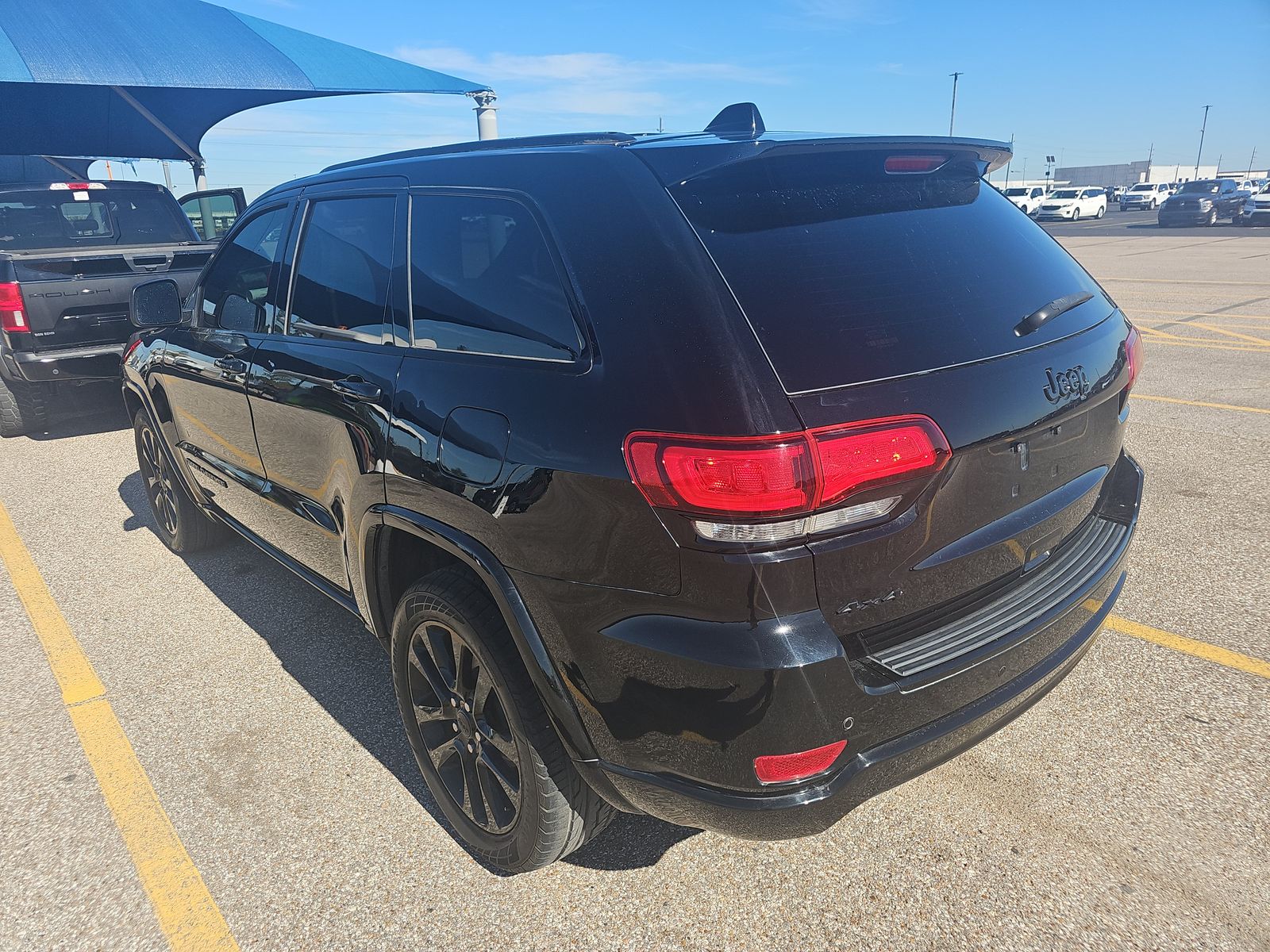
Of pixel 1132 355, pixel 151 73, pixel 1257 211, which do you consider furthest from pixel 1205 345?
pixel 1257 211

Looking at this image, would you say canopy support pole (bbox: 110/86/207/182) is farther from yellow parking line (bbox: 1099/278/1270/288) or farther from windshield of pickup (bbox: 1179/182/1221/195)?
windshield of pickup (bbox: 1179/182/1221/195)

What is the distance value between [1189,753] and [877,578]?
1624 mm

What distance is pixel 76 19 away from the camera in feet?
48.2

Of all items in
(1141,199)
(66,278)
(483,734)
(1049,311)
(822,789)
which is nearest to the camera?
(822,789)

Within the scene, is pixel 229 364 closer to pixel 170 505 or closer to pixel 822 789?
pixel 170 505

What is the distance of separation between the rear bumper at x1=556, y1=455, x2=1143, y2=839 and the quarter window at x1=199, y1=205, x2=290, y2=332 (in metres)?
2.02

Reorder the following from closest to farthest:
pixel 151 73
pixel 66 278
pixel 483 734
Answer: pixel 483 734 < pixel 66 278 < pixel 151 73

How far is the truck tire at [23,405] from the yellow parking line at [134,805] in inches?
155

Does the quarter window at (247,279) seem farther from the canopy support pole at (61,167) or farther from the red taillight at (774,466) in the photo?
the canopy support pole at (61,167)

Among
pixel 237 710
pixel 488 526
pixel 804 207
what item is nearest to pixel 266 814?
pixel 237 710

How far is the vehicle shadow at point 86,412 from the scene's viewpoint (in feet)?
25.0

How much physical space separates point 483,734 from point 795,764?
0.91 meters

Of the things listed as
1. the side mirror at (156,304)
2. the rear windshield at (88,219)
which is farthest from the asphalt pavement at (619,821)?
the rear windshield at (88,219)

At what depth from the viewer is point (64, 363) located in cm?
682
